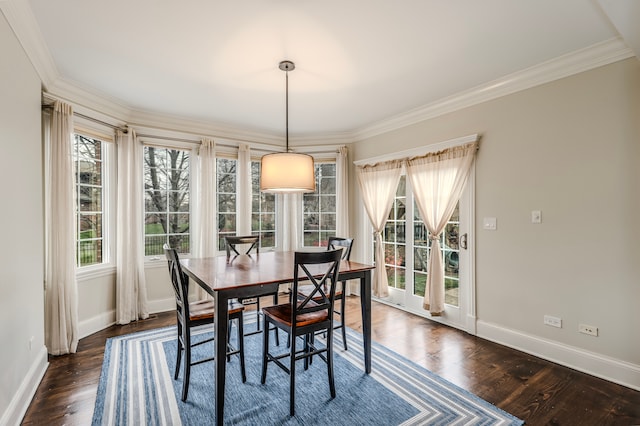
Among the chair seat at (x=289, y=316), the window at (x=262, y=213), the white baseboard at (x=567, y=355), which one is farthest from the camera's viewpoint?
the window at (x=262, y=213)

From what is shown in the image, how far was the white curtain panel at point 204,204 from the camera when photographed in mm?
4266

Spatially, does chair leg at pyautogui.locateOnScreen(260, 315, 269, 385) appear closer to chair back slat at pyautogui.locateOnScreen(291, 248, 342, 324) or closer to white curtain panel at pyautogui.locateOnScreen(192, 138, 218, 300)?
chair back slat at pyautogui.locateOnScreen(291, 248, 342, 324)

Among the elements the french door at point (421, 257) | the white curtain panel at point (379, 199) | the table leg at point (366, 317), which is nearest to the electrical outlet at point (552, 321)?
the french door at point (421, 257)

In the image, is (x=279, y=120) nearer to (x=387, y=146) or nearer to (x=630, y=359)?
(x=387, y=146)

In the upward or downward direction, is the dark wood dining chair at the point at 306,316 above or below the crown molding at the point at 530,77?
below

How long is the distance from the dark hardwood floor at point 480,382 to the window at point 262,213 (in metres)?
2.06

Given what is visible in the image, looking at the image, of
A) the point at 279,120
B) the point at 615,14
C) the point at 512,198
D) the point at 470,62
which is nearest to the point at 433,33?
the point at 470,62

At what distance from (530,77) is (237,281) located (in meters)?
3.08

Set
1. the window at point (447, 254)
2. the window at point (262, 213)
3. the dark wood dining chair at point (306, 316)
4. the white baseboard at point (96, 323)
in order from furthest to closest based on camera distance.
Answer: the window at point (262, 213), the window at point (447, 254), the white baseboard at point (96, 323), the dark wood dining chair at point (306, 316)

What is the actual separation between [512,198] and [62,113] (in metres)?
4.36

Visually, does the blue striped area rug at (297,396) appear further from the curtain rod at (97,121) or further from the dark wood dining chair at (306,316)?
the curtain rod at (97,121)

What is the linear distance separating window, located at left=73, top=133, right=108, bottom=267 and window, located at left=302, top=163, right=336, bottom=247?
2727 mm

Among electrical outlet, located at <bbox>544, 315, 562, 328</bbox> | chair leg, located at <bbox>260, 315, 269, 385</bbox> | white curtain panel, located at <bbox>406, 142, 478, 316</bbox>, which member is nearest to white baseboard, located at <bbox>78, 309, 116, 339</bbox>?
chair leg, located at <bbox>260, 315, 269, 385</bbox>

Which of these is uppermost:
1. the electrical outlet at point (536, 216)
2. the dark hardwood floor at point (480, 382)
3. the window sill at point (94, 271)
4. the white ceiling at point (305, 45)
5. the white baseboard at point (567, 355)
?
the white ceiling at point (305, 45)
